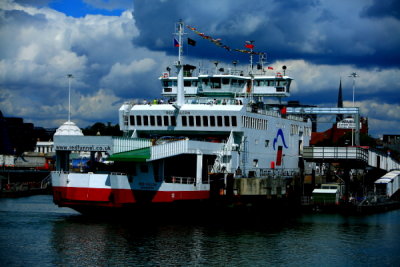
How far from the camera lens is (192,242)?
40.0m

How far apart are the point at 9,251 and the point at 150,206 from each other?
12387 millimetres

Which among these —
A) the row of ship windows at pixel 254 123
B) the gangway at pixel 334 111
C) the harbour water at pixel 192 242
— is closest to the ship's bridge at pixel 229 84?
the row of ship windows at pixel 254 123

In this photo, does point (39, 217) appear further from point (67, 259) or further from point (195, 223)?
point (67, 259)

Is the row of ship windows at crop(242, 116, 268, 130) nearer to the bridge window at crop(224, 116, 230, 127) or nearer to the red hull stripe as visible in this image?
the bridge window at crop(224, 116, 230, 127)

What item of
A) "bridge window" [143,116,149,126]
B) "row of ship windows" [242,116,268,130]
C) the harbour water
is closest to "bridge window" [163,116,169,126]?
"bridge window" [143,116,149,126]

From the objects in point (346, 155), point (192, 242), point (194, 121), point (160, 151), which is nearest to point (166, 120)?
point (194, 121)

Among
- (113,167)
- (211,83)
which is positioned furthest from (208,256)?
(211,83)

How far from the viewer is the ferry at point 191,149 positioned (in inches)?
1823

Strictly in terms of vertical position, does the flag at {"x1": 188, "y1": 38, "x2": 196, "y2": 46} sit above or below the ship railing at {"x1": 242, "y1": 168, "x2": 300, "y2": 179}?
above

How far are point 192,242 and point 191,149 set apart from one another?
29.1ft

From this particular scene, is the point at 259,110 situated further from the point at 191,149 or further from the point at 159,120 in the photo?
the point at 191,149

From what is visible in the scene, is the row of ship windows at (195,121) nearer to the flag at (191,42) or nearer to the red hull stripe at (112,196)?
the flag at (191,42)

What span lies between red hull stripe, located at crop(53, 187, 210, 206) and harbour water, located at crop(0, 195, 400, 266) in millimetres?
1753

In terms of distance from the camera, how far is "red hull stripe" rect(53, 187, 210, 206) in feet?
150
